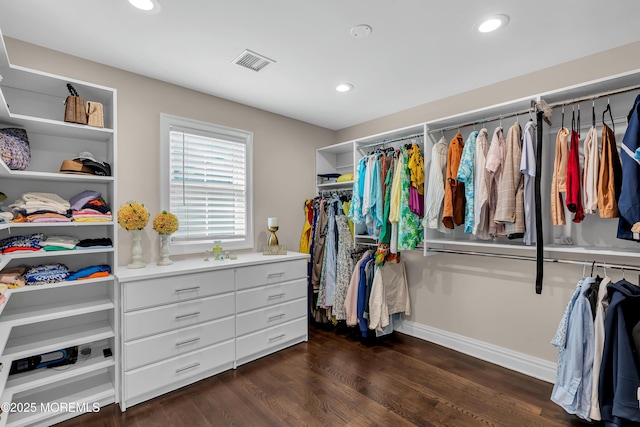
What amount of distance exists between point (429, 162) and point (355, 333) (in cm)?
188

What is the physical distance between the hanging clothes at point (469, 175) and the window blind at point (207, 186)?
7.01 ft

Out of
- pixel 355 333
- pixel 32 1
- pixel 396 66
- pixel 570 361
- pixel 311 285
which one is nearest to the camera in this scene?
pixel 32 1

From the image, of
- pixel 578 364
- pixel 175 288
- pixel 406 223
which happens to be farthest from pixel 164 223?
pixel 578 364

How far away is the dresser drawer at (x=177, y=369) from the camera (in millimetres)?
2043

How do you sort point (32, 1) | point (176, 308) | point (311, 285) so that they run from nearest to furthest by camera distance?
point (32, 1) < point (176, 308) < point (311, 285)

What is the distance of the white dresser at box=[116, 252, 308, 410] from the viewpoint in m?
2.07

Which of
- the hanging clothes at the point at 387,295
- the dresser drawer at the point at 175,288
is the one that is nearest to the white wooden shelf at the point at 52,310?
the dresser drawer at the point at 175,288

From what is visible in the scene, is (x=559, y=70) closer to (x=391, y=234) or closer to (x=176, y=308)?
(x=391, y=234)

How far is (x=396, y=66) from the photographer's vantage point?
95.7 inches

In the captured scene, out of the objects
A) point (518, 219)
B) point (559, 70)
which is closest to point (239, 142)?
point (518, 219)

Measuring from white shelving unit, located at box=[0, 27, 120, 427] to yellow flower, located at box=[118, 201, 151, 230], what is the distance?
101 mm

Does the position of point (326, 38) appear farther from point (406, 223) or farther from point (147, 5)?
point (406, 223)

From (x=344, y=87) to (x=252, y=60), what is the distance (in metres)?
0.90

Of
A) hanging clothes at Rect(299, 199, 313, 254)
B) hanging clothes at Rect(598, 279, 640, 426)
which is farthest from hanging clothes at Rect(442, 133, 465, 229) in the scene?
hanging clothes at Rect(299, 199, 313, 254)
